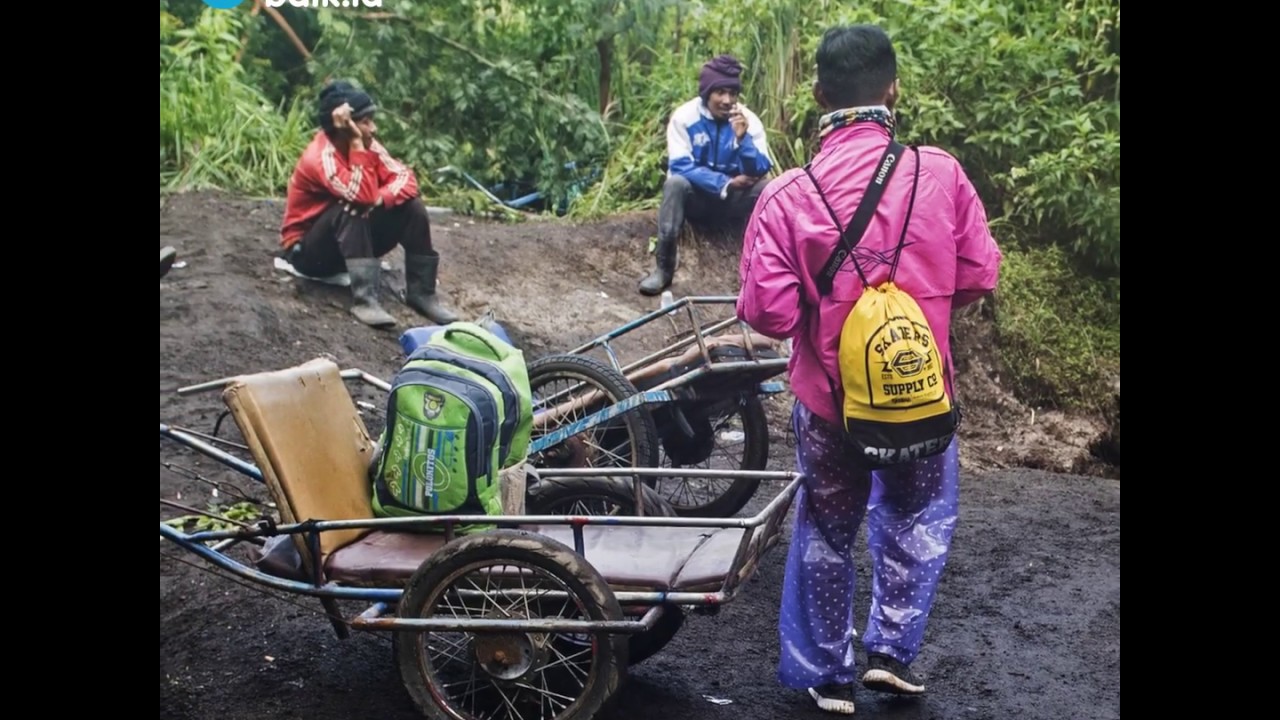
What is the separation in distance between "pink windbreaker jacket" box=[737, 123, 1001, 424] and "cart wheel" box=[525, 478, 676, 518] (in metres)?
0.83

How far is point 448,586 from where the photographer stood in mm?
2965

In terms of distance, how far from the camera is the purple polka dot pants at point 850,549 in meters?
3.14

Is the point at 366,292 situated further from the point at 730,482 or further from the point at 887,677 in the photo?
the point at 887,677

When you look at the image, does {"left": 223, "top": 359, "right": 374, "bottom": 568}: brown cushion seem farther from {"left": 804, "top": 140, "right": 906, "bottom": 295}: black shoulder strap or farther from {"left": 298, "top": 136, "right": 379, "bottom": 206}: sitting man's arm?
{"left": 298, "top": 136, "right": 379, "bottom": 206}: sitting man's arm

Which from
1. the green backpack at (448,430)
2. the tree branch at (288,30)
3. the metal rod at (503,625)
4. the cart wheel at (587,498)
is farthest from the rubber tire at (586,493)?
the tree branch at (288,30)

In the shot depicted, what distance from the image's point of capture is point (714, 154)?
6.14 meters

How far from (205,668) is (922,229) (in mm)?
2215

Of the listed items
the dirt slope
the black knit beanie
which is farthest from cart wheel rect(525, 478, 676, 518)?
the black knit beanie

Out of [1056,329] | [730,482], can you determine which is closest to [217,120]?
[730,482]

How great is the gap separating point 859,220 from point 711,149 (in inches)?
127

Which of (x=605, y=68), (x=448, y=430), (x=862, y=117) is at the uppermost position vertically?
(x=605, y=68)

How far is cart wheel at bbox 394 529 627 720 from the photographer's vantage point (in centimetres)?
289

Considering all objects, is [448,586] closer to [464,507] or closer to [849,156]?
[464,507]
